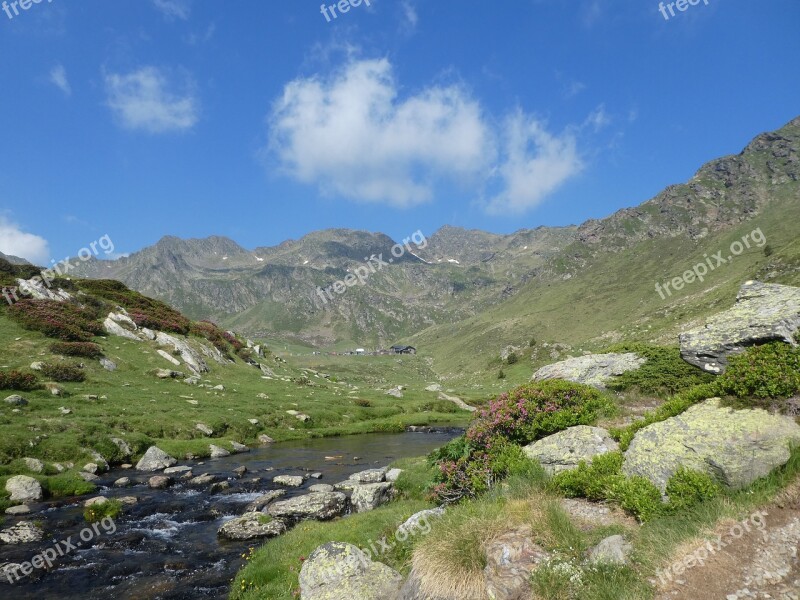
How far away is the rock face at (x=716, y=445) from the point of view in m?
10.4

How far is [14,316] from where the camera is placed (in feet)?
194

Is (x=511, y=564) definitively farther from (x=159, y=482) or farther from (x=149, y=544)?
(x=159, y=482)

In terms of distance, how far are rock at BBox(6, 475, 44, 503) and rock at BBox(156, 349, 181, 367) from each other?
3949 cm

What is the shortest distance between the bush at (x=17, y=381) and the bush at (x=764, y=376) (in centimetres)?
5751

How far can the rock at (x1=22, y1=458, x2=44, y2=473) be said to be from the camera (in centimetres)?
3083

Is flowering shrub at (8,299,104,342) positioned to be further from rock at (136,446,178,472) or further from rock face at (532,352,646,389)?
rock face at (532,352,646,389)

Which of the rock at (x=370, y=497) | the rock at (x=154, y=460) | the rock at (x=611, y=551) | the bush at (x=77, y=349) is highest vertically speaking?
the bush at (x=77, y=349)

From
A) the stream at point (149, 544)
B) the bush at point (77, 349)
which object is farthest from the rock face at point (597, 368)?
the bush at point (77, 349)

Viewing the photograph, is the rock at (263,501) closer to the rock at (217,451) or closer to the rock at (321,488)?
the rock at (321,488)

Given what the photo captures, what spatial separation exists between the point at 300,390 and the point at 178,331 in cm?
2554

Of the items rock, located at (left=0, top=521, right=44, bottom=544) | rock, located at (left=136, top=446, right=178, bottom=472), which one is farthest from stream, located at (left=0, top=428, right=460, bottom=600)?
rock, located at (left=136, top=446, right=178, bottom=472)

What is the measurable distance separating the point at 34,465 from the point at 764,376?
142 feet

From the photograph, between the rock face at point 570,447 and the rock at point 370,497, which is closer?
the rock face at point 570,447

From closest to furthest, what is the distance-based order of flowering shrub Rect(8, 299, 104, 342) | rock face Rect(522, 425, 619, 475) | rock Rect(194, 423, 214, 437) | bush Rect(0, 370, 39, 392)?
rock face Rect(522, 425, 619, 475) < bush Rect(0, 370, 39, 392) < rock Rect(194, 423, 214, 437) < flowering shrub Rect(8, 299, 104, 342)
